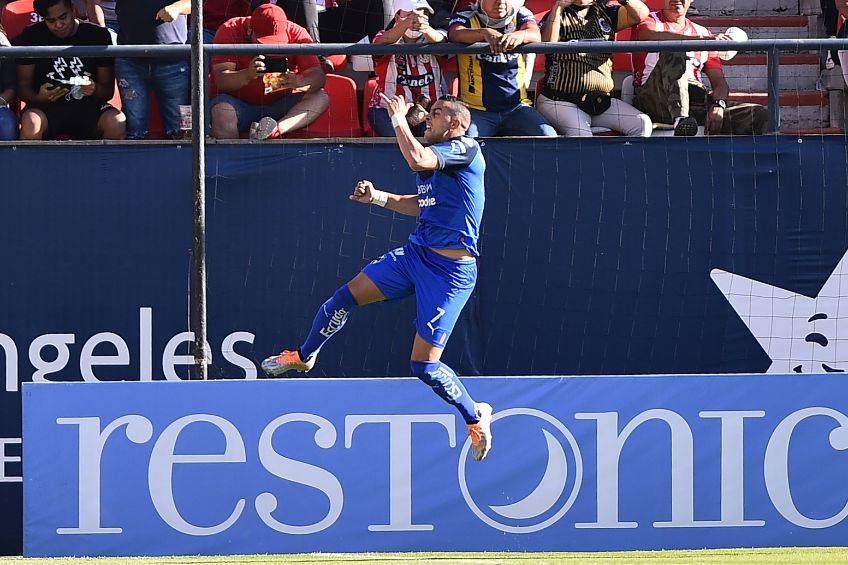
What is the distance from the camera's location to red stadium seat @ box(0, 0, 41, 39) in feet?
32.0

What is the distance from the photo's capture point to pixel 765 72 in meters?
9.81

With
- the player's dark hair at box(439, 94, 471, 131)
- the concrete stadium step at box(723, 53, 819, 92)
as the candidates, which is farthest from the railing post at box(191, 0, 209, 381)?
the concrete stadium step at box(723, 53, 819, 92)

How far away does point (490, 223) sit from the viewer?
896 cm

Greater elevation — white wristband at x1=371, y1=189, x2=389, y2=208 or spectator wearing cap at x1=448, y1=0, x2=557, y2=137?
spectator wearing cap at x1=448, y1=0, x2=557, y2=137

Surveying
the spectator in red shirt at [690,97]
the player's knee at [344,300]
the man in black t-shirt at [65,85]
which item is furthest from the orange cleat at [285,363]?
the spectator in red shirt at [690,97]

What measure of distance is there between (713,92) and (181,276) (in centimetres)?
402

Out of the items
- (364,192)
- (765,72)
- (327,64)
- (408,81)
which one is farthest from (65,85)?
(765,72)

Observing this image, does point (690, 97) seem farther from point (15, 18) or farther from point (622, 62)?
point (15, 18)

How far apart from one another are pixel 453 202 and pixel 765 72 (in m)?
3.33

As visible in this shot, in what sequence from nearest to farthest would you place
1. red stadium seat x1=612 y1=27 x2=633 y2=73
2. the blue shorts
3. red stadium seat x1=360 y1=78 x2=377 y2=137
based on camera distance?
the blue shorts → red stadium seat x1=360 y1=78 x2=377 y2=137 → red stadium seat x1=612 y1=27 x2=633 y2=73

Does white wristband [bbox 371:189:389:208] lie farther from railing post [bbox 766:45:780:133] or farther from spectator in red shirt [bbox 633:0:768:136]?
railing post [bbox 766:45:780:133]

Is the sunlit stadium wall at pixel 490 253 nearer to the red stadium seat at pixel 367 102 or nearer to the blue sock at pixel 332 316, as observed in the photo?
→ the red stadium seat at pixel 367 102

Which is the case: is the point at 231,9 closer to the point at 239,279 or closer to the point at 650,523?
the point at 239,279

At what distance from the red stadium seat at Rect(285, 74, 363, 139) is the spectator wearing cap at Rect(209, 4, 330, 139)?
88 mm
